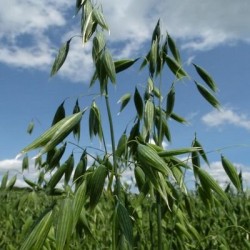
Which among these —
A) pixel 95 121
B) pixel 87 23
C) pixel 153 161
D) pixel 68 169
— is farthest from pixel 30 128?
pixel 153 161

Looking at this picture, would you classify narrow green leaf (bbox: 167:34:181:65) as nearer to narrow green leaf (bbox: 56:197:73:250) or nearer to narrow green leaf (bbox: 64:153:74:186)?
narrow green leaf (bbox: 64:153:74:186)

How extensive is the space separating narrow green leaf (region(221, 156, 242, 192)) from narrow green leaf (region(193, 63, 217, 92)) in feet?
1.22

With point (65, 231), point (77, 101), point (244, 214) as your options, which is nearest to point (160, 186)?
point (65, 231)

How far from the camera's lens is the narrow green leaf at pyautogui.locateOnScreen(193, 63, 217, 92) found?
2.40 meters

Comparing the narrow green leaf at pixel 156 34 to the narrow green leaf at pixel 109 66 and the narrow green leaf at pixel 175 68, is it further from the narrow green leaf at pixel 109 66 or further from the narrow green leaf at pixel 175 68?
the narrow green leaf at pixel 109 66

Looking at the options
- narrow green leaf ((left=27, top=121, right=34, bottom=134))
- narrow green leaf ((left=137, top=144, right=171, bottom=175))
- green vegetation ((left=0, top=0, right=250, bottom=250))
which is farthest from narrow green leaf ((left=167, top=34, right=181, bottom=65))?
narrow green leaf ((left=27, top=121, right=34, bottom=134))

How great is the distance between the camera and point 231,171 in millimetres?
2188

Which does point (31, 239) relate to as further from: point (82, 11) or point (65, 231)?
point (82, 11)

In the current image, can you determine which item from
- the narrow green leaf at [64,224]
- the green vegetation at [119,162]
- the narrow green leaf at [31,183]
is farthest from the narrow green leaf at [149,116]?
the narrow green leaf at [31,183]

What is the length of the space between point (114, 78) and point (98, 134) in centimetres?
30

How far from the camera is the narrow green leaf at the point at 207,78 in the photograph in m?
2.40

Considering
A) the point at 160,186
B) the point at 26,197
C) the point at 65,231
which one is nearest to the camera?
the point at 65,231

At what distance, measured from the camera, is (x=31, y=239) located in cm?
150

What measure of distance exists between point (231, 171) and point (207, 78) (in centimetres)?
49
